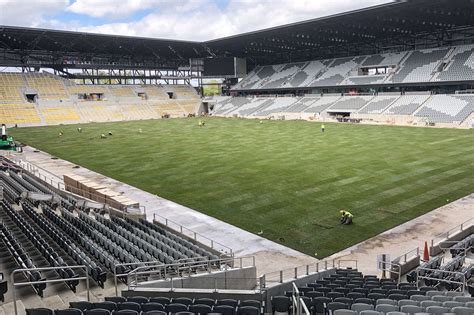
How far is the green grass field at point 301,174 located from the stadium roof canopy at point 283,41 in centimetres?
1705

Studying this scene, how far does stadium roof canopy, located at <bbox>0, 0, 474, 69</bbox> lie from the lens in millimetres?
54125

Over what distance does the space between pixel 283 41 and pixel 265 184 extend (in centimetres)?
5752

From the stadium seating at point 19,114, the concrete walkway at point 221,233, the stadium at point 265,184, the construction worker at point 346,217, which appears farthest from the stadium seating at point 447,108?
the stadium seating at point 19,114

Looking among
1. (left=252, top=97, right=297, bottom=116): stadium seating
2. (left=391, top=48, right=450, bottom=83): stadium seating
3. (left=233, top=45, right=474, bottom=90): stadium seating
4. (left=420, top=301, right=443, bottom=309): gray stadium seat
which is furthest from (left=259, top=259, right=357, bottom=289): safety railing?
(left=252, top=97, right=297, bottom=116): stadium seating

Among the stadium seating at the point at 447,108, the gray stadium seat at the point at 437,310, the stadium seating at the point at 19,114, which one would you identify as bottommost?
the gray stadium seat at the point at 437,310

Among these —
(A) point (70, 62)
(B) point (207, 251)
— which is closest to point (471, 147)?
(B) point (207, 251)

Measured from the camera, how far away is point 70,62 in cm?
8531

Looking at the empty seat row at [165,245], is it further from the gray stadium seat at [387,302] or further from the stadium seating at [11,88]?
the stadium seating at [11,88]

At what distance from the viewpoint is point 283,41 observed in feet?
251

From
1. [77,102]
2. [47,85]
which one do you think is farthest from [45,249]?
[47,85]

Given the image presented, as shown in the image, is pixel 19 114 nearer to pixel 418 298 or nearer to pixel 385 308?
pixel 418 298

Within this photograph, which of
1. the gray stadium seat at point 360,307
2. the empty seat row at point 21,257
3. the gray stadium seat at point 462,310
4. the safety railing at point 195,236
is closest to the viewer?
the gray stadium seat at point 462,310

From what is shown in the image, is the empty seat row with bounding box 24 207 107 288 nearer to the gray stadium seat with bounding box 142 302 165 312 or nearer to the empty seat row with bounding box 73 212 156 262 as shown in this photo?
the empty seat row with bounding box 73 212 156 262

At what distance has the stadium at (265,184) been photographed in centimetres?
1020
